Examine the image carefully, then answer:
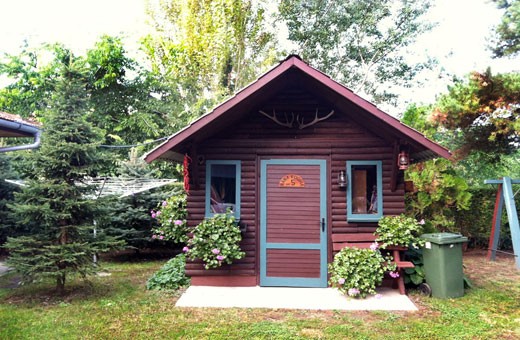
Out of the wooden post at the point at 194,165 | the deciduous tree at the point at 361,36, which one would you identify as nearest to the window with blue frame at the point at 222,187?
the wooden post at the point at 194,165

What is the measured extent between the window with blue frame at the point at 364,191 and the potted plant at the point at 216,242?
5.82ft

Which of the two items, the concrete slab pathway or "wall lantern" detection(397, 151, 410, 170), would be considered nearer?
the concrete slab pathway

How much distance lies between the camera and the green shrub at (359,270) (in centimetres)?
534

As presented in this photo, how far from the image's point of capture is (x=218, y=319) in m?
4.57

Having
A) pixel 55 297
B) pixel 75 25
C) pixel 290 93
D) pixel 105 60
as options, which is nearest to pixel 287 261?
pixel 290 93

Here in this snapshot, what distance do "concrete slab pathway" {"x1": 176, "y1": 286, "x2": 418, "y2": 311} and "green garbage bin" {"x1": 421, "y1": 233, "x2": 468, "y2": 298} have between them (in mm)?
500

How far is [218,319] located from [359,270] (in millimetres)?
2046

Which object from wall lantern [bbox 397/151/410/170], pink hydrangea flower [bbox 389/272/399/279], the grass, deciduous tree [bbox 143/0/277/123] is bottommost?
the grass

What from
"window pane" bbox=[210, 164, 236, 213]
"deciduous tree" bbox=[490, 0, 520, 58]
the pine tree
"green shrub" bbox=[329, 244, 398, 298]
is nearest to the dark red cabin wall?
"window pane" bbox=[210, 164, 236, 213]

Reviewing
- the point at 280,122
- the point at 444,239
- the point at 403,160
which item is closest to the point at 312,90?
the point at 280,122

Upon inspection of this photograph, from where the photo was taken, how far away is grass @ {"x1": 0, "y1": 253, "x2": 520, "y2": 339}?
13.5ft

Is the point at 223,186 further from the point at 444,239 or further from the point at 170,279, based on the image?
the point at 444,239

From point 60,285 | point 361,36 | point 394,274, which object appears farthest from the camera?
point 361,36

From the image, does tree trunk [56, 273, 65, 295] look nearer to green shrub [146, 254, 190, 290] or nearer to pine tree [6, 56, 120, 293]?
pine tree [6, 56, 120, 293]
